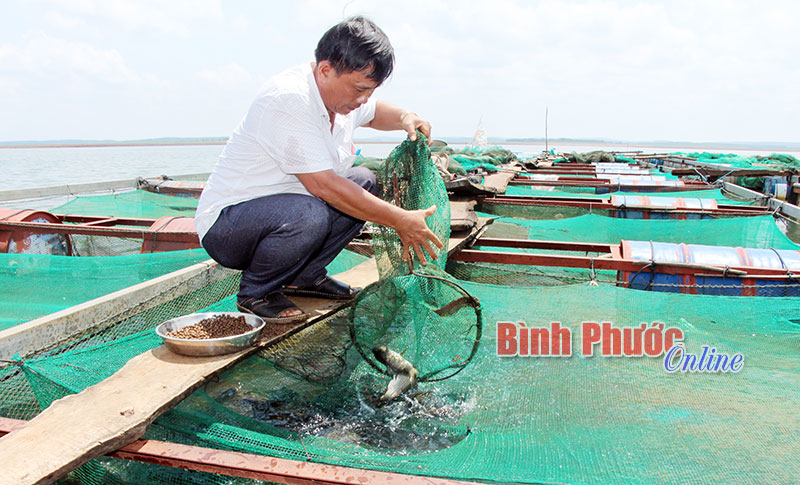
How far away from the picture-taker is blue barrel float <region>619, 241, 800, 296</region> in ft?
10.4

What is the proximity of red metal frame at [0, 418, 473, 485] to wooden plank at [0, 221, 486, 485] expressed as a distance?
0.08 metres

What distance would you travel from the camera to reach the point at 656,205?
6.09 m

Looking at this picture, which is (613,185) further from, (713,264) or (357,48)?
(357,48)

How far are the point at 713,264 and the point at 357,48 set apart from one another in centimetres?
265

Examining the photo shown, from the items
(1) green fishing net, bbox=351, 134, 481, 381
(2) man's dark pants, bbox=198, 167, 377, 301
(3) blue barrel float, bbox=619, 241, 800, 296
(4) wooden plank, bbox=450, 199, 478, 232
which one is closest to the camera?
(2) man's dark pants, bbox=198, 167, 377, 301

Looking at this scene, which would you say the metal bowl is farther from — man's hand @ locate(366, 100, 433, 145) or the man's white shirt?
man's hand @ locate(366, 100, 433, 145)

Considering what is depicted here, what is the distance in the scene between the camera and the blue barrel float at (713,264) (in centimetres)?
317

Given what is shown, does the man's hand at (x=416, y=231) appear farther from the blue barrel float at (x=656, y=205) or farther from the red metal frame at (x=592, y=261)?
the blue barrel float at (x=656, y=205)

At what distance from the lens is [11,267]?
133 inches

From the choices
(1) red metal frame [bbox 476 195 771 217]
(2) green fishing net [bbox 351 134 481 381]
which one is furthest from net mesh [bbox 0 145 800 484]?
(1) red metal frame [bbox 476 195 771 217]

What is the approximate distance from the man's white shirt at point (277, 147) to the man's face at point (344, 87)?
0.04m

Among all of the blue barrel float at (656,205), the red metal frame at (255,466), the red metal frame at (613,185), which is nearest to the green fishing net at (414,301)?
the red metal frame at (255,466)

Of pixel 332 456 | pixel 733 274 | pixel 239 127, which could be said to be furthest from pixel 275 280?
pixel 733 274

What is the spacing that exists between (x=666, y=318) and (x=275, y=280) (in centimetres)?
191
